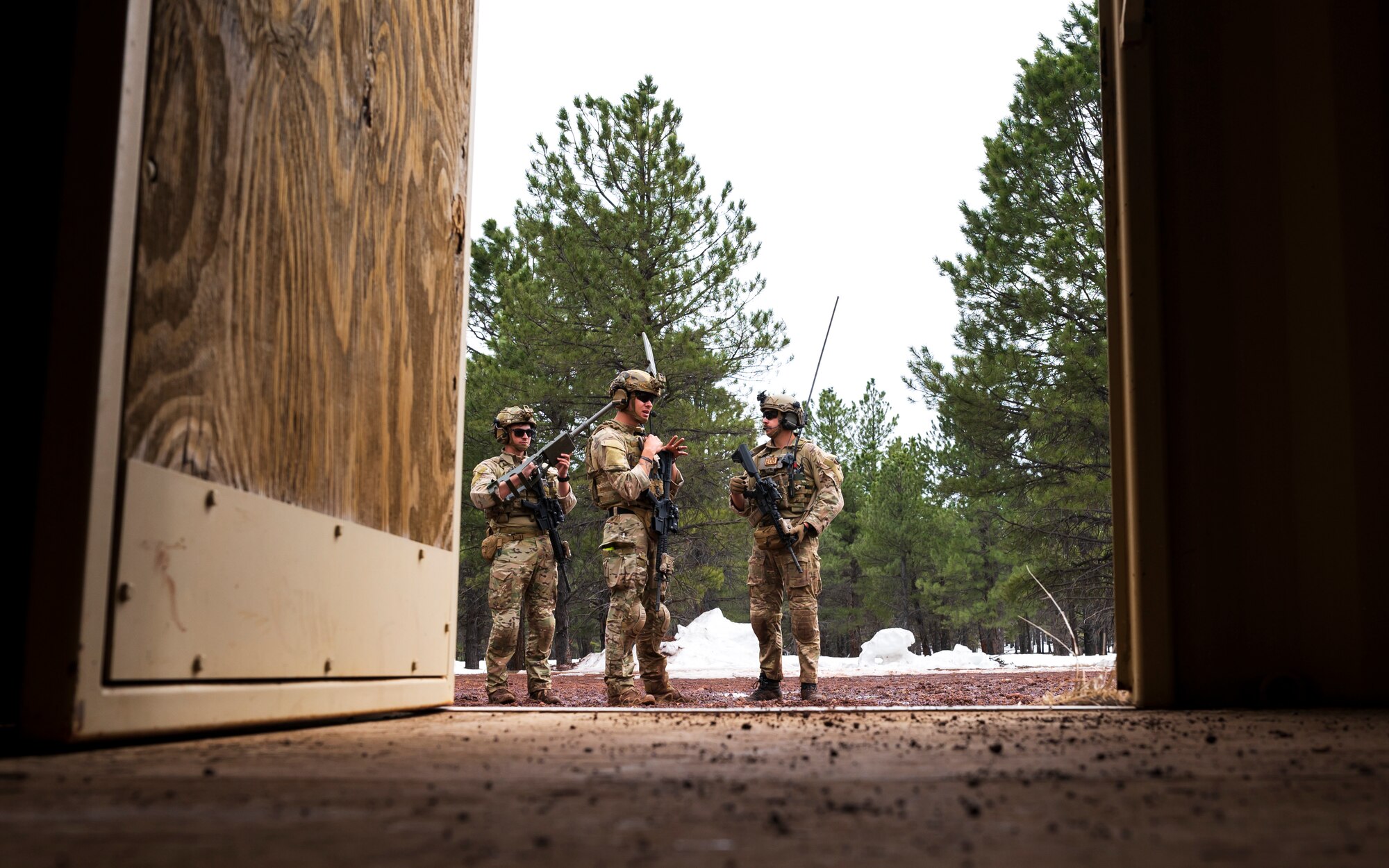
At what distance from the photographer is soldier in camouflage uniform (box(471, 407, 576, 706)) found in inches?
308

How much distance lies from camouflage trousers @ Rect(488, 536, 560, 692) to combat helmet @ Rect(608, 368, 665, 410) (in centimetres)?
143

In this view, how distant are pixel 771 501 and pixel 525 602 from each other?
1941 millimetres

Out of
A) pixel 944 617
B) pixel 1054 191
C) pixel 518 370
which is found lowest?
pixel 944 617

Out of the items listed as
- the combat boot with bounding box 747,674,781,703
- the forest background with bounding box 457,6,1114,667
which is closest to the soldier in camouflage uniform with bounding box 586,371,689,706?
the combat boot with bounding box 747,674,781,703

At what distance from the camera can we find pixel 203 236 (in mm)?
1789

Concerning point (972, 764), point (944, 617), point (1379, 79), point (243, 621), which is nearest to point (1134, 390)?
point (1379, 79)

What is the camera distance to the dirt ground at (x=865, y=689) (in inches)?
321

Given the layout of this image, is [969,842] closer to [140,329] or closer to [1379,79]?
[140,329]

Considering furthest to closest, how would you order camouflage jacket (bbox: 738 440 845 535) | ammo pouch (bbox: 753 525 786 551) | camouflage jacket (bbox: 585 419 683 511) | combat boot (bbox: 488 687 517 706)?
1. camouflage jacket (bbox: 738 440 845 535)
2. ammo pouch (bbox: 753 525 786 551)
3. combat boot (bbox: 488 687 517 706)
4. camouflage jacket (bbox: 585 419 683 511)

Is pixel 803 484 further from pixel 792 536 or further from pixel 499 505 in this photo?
pixel 499 505

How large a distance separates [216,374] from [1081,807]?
1417 millimetres

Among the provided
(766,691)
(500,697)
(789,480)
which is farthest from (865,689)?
(500,697)

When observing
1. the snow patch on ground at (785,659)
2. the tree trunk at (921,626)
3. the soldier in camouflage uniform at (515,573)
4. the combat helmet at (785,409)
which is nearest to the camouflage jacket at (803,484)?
the combat helmet at (785,409)

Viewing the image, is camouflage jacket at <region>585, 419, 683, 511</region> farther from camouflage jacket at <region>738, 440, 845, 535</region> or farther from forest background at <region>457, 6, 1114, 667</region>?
forest background at <region>457, 6, 1114, 667</region>
